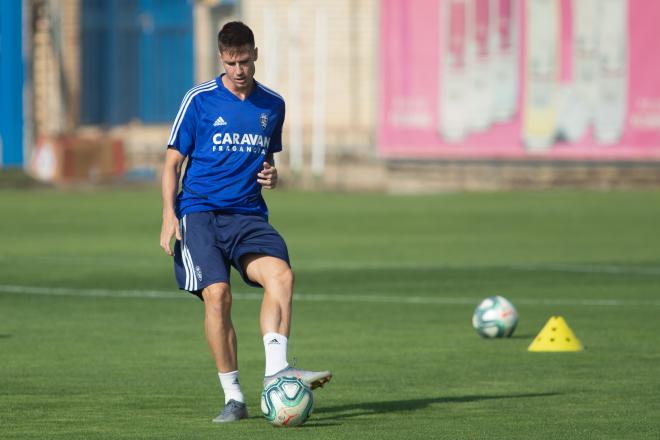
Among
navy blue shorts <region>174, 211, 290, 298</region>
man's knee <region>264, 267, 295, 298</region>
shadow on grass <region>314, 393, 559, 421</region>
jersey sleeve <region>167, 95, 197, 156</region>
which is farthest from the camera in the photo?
shadow on grass <region>314, 393, 559, 421</region>

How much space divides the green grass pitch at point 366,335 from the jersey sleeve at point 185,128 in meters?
1.55

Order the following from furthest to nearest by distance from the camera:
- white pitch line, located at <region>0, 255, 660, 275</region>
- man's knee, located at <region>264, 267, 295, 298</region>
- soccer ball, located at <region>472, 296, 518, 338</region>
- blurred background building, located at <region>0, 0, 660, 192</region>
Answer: blurred background building, located at <region>0, 0, 660, 192</region> < white pitch line, located at <region>0, 255, 660, 275</region> < soccer ball, located at <region>472, 296, 518, 338</region> < man's knee, located at <region>264, 267, 295, 298</region>

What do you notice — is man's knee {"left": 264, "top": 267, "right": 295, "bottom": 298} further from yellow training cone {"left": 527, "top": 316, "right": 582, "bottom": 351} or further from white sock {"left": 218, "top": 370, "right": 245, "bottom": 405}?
yellow training cone {"left": 527, "top": 316, "right": 582, "bottom": 351}

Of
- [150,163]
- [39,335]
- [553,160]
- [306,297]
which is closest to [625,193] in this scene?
[553,160]

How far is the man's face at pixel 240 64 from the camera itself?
9852 millimetres

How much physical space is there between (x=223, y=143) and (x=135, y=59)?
40299mm

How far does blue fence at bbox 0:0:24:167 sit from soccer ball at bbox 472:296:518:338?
34.2 m

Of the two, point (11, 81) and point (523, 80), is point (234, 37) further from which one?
point (11, 81)

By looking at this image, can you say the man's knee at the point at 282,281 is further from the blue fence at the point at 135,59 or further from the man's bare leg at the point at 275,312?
the blue fence at the point at 135,59

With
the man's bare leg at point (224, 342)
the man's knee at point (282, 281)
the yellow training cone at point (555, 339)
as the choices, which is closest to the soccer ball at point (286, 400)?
the man's bare leg at point (224, 342)

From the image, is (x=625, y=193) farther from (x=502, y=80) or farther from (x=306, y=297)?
(x=306, y=297)

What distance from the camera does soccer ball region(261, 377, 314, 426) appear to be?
9.66 m

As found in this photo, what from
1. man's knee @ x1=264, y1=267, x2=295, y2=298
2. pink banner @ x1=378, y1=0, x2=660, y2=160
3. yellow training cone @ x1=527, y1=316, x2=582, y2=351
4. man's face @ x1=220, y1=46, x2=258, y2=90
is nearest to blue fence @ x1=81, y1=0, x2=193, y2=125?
pink banner @ x1=378, y1=0, x2=660, y2=160

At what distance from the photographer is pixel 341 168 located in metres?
46.0
